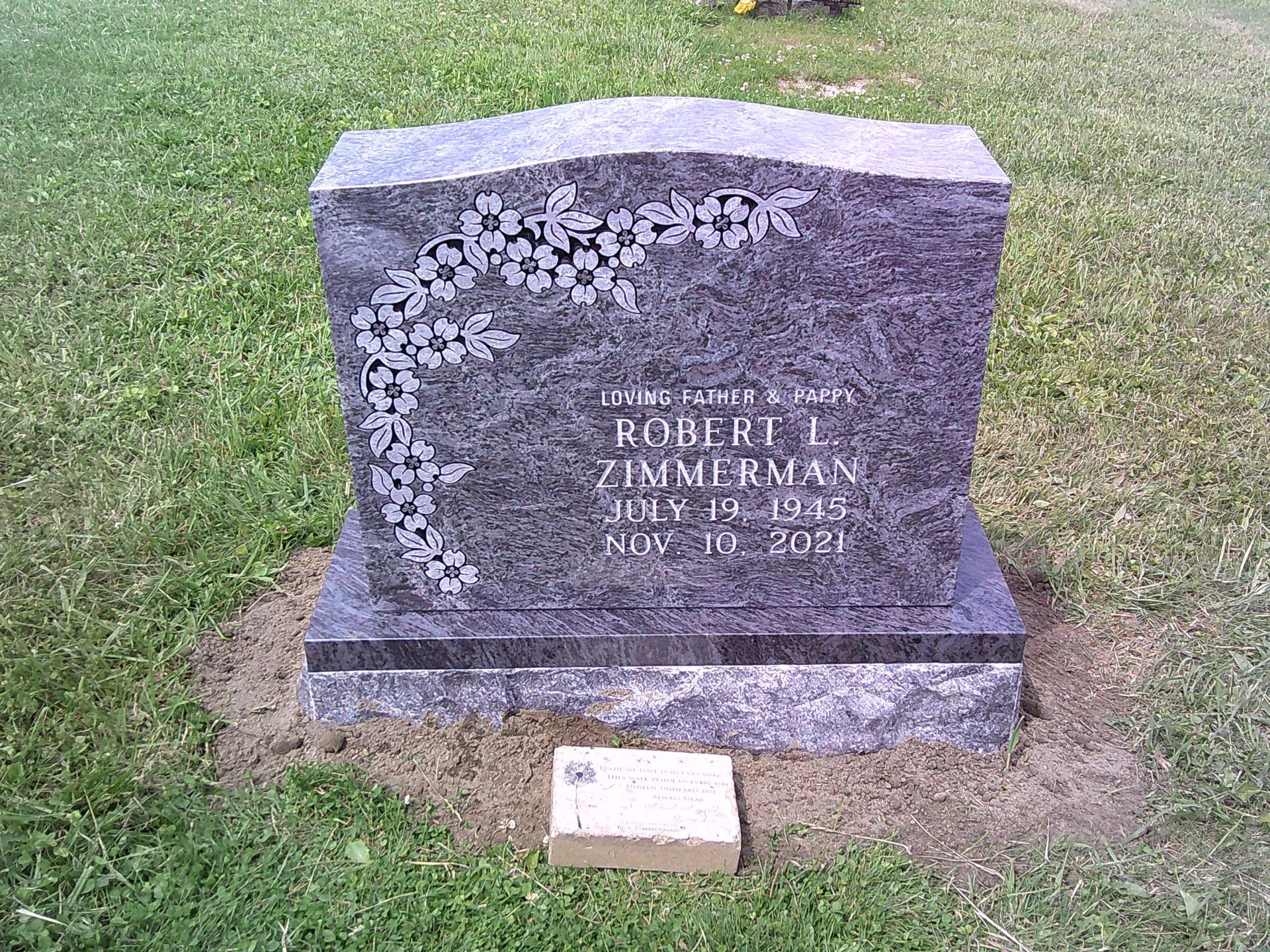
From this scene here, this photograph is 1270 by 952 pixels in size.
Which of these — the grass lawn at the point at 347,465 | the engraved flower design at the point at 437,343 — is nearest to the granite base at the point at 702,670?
the grass lawn at the point at 347,465

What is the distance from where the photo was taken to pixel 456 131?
2.53 m

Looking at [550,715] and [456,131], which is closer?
[456,131]

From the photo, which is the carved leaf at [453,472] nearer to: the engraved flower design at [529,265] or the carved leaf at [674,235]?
the engraved flower design at [529,265]

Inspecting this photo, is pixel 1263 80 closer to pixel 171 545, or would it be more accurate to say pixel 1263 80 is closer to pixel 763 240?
pixel 763 240

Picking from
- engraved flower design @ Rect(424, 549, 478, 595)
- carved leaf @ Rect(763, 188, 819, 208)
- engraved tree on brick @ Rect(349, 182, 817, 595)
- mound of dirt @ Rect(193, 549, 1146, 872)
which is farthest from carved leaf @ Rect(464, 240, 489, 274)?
mound of dirt @ Rect(193, 549, 1146, 872)

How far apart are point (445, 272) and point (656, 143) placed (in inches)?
21.2

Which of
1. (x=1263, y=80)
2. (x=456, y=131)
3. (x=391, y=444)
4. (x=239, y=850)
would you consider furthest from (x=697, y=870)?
(x=1263, y=80)

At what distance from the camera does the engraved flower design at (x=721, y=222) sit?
218cm

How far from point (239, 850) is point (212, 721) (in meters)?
0.45

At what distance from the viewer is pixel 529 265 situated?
88.2 inches

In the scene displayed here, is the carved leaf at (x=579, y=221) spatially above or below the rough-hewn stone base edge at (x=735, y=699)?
above

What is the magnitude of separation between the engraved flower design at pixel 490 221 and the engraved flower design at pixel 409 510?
2.13 feet

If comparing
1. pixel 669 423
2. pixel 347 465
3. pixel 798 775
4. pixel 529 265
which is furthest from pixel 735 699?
pixel 347 465

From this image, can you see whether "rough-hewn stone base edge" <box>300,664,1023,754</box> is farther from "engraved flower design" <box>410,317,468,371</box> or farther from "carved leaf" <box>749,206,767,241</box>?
"carved leaf" <box>749,206,767,241</box>
